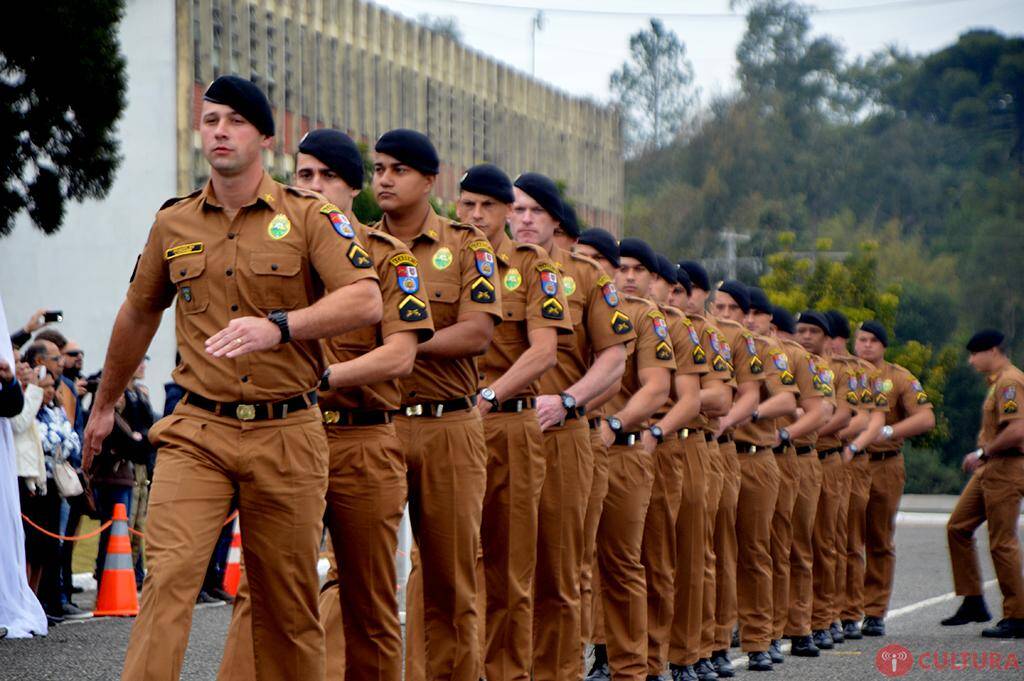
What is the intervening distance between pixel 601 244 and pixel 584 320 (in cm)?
106

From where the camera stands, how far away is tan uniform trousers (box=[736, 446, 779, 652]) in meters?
11.7

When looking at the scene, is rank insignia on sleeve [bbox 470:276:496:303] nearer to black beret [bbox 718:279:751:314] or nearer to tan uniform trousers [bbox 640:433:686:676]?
tan uniform trousers [bbox 640:433:686:676]

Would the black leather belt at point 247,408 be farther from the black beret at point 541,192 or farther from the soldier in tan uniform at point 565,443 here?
the black beret at point 541,192

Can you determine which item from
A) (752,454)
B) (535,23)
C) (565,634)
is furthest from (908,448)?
(565,634)

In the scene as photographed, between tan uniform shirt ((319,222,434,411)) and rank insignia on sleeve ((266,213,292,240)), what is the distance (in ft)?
2.18

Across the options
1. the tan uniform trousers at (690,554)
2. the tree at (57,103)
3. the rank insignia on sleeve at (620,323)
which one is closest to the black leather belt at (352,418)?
the rank insignia on sleeve at (620,323)

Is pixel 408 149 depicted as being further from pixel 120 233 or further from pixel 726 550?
pixel 120 233

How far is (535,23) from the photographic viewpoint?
61.5m

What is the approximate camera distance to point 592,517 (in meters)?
9.23

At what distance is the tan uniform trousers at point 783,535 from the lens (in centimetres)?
1226

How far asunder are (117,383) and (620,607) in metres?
3.88

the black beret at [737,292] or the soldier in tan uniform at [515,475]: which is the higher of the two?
the black beret at [737,292]

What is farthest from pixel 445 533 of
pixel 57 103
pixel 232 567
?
pixel 57 103

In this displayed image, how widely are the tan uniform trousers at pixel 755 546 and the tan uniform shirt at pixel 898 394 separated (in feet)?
10.8
